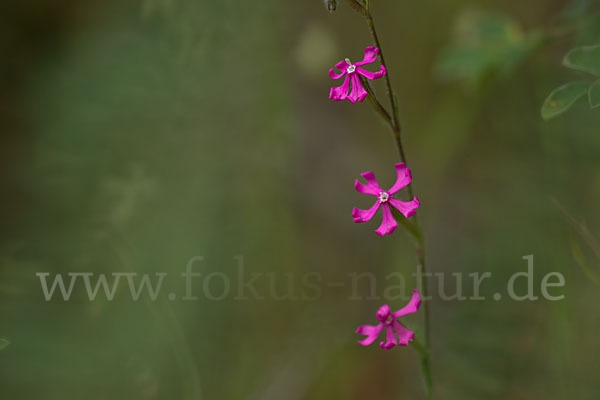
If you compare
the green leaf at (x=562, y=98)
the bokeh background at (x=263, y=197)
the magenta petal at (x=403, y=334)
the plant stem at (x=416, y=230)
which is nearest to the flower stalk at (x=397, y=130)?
the plant stem at (x=416, y=230)

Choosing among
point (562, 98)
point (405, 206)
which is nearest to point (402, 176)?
point (405, 206)

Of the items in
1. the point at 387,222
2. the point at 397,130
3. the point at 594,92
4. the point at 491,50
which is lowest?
the point at 387,222

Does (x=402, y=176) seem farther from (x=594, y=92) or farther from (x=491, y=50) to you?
(x=491, y=50)

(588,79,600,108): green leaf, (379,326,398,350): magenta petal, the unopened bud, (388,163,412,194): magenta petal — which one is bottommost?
(379,326,398,350): magenta petal

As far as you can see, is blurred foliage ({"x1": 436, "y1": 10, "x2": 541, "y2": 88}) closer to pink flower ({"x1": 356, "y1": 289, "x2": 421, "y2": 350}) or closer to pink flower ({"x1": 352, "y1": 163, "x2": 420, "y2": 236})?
pink flower ({"x1": 352, "y1": 163, "x2": 420, "y2": 236})

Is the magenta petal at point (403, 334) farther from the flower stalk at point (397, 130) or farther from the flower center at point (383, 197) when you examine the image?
the flower center at point (383, 197)

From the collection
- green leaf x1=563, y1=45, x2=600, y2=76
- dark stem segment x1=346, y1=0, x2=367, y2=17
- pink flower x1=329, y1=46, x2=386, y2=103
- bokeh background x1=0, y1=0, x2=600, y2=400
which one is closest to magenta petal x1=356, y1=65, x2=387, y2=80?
pink flower x1=329, y1=46, x2=386, y2=103
